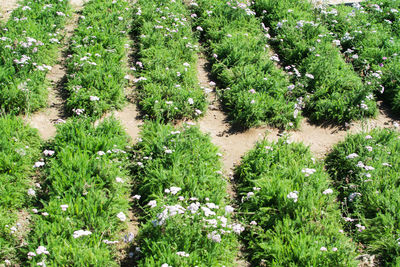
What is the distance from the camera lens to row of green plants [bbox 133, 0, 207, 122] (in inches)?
232

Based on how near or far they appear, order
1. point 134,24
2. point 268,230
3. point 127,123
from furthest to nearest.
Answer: point 134,24
point 127,123
point 268,230

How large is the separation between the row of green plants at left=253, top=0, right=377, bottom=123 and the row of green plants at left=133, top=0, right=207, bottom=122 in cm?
153

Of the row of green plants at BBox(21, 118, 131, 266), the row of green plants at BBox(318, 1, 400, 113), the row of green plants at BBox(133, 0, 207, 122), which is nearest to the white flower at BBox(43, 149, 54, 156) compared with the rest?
the row of green plants at BBox(21, 118, 131, 266)

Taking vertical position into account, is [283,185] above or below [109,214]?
above

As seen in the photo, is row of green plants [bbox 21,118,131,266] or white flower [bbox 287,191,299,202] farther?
white flower [bbox 287,191,299,202]

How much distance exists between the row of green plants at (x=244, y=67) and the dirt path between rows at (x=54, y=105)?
232 cm

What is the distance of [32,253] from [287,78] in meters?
4.56

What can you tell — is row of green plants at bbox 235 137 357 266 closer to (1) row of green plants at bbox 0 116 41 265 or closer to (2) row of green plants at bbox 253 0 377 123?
(2) row of green plants at bbox 253 0 377 123

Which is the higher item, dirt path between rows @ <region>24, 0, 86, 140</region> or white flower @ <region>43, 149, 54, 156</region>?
white flower @ <region>43, 149, 54, 156</region>

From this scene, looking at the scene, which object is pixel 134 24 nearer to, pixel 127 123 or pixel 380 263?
pixel 127 123

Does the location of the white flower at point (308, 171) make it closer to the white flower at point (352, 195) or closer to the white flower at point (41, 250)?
the white flower at point (352, 195)

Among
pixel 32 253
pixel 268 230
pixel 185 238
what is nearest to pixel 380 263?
pixel 268 230

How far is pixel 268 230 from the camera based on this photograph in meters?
4.28

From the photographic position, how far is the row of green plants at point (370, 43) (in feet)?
21.8
